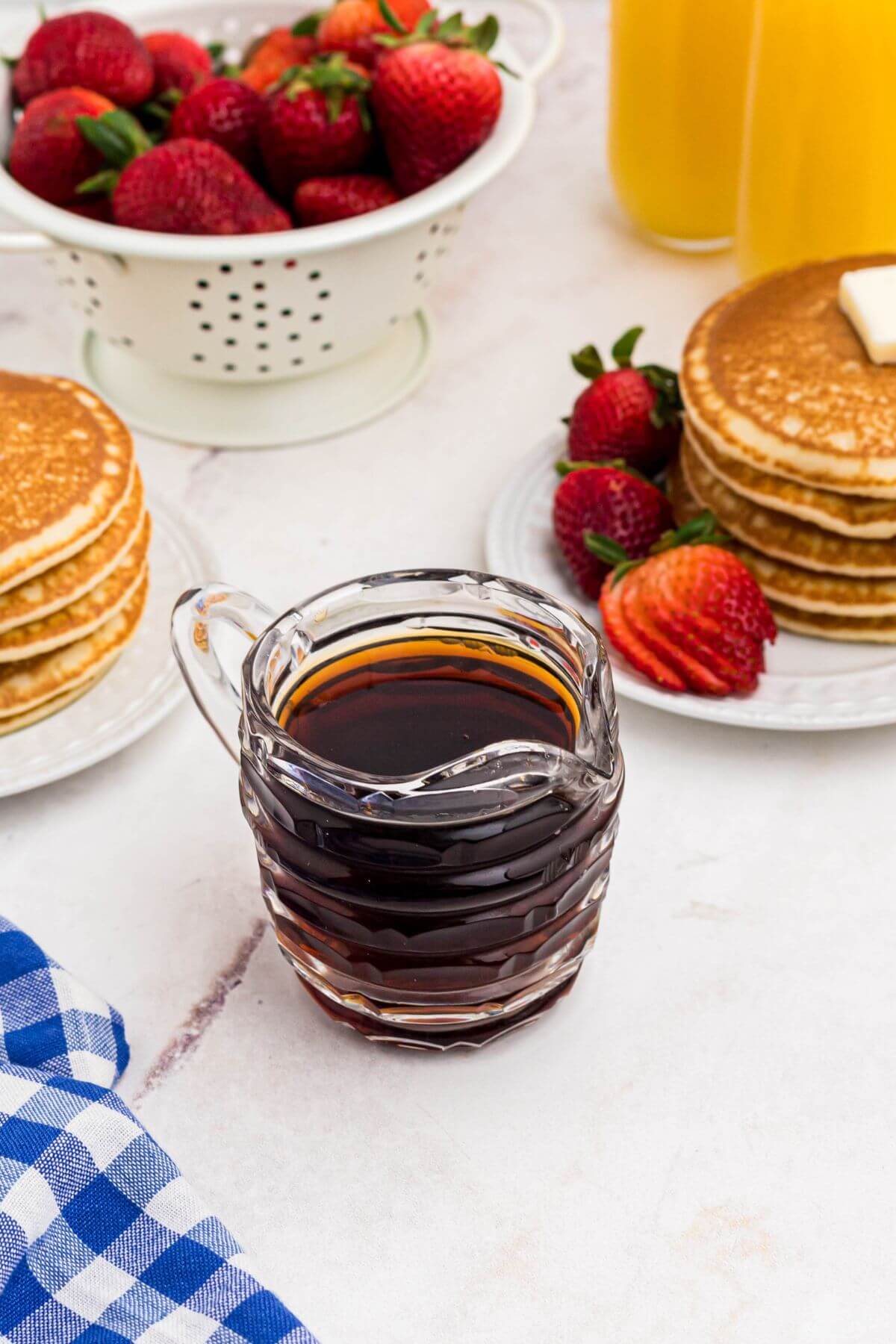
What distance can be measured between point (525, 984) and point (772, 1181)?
7.0 inches

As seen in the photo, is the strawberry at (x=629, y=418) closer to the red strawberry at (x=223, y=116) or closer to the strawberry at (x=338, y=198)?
the strawberry at (x=338, y=198)

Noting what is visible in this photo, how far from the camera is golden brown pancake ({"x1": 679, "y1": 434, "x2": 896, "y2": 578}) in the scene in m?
1.09

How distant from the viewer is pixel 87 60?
1.39 meters

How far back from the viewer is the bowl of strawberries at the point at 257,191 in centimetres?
127

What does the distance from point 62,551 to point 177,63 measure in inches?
27.8

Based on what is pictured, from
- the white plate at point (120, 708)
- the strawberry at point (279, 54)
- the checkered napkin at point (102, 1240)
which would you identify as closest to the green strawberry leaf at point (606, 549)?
the white plate at point (120, 708)

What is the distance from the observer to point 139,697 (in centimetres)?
109

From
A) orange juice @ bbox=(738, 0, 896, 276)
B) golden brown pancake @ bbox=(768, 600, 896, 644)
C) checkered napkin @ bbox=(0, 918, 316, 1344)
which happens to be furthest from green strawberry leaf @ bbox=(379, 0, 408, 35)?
checkered napkin @ bbox=(0, 918, 316, 1344)

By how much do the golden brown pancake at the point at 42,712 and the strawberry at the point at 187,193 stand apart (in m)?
0.45

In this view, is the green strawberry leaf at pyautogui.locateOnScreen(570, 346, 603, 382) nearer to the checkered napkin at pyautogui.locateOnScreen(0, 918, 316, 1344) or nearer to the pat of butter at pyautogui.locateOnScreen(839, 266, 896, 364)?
the pat of butter at pyautogui.locateOnScreen(839, 266, 896, 364)

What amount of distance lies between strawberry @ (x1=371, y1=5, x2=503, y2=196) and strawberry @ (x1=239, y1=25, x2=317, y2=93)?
168 millimetres

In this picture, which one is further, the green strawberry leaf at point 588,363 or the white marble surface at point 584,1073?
the green strawberry leaf at point 588,363

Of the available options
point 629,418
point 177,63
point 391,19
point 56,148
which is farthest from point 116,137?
point 629,418

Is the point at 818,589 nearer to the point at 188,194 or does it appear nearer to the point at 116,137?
the point at 188,194
